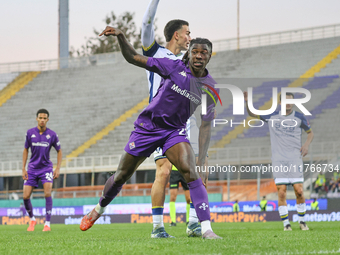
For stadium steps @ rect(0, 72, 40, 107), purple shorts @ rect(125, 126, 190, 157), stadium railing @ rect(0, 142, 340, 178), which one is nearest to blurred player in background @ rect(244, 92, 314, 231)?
purple shorts @ rect(125, 126, 190, 157)

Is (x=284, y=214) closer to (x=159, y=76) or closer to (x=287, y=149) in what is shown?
(x=287, y=149)

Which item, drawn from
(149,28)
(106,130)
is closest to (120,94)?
(106,130)

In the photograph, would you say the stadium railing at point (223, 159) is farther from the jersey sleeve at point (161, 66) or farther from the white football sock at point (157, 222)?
the jersey sleeve at point (161, 66)

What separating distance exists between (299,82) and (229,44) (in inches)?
331

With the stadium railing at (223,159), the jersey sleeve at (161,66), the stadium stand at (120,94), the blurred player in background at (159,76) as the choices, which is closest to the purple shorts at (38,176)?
the blurred player in background at (159,76)

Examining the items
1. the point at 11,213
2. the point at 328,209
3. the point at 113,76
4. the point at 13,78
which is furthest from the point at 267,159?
the point at 13,78

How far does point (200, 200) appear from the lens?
195 inches

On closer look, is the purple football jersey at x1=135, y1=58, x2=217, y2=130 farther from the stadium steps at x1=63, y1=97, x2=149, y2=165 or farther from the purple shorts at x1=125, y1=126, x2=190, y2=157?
the stadium steps at x1=63, y1=97, x2=149, y2=165

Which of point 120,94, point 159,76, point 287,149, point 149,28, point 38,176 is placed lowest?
point 38,176

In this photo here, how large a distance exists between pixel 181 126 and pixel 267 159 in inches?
631

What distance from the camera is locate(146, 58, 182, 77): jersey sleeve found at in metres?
5.07

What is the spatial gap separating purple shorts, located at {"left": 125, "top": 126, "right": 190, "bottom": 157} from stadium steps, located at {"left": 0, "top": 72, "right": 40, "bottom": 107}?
108 feet

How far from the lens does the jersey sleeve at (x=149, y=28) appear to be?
5539 mm

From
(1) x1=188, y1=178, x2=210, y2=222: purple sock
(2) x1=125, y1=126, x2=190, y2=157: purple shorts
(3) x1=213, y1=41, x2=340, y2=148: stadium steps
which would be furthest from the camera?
(3) x1=213, y1=41, x2=340, y2=148: stadium steps
